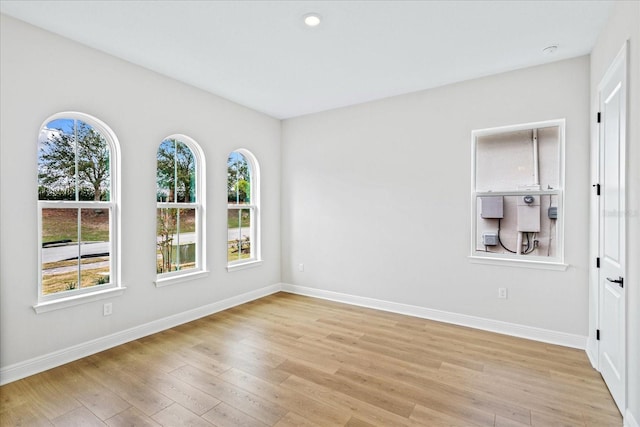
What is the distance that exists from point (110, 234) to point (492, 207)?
13.5 ft

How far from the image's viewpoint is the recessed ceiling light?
8.11 feet

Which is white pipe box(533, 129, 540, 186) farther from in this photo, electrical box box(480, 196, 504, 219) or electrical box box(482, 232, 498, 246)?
electrical box box(482, 232, 498, 246)

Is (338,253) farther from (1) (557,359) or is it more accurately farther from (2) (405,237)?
(1) (557,359)

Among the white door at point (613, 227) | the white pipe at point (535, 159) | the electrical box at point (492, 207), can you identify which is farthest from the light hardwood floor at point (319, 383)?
the white pipe at point (535, 159)

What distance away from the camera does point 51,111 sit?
273 cm

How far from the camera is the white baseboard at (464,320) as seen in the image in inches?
125

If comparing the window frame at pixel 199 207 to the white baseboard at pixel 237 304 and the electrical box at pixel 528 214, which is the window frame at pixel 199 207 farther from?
the electrical box at pixel 528 214

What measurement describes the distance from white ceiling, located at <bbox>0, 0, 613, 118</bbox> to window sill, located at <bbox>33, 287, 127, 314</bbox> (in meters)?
2.16

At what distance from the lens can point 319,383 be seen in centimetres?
249

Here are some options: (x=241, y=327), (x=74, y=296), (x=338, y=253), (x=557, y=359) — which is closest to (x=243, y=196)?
(x=338, y=253)

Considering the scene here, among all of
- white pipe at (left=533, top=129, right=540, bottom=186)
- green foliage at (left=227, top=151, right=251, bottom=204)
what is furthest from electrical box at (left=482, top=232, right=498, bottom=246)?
green foliage at (left=227, top=151, right=251, bottom=204)

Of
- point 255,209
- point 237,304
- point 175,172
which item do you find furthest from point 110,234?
point 255,209

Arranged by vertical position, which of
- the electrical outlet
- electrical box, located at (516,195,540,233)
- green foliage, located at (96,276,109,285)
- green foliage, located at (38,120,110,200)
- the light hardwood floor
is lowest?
the light hardwood floor

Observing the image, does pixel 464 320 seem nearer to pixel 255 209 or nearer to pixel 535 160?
pixel 535 160
